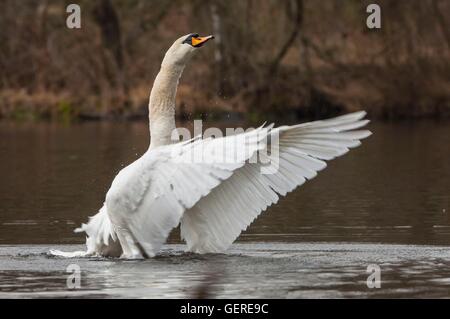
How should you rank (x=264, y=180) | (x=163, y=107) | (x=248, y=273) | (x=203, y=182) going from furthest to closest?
1. (x=163, y=107)
2. (x=264, y=180)
3. (x=248, y=273)
4. (x=203, y=182)

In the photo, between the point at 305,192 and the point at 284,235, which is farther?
the point at 305,192

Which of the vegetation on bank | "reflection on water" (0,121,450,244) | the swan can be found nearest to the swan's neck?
the swan

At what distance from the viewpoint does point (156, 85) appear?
482 inches

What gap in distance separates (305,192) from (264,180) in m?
7.46

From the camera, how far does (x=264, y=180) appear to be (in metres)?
11.1

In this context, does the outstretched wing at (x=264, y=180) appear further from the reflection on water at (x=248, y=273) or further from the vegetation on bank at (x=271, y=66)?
the vegetation on bank at (x=271, y=66)

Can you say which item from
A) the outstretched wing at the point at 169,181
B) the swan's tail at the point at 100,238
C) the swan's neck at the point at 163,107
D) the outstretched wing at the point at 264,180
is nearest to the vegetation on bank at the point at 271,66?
the swan's neck at the point at 163,107

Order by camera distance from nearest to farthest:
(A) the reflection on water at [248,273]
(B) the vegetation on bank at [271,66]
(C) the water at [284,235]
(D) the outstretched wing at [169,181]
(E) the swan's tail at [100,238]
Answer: (A) the reflection on water at [248,273] < (C) the water at [284,235] < (D) the outstretched wing at [169,181] < (E) the swan's tail at [100,238] < (B) the vegetation on bank at [271,66]

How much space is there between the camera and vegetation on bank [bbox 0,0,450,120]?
39062mm

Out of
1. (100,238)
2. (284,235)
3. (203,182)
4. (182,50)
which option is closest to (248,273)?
(203,182)

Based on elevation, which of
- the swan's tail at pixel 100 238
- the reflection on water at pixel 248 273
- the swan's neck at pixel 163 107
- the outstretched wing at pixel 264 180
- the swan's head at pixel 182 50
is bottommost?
the reflection on water at pixel 248 273

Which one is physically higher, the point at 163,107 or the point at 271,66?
the point at 271,66

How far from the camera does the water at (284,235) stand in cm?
982

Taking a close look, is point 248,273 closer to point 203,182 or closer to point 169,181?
point 203,182
